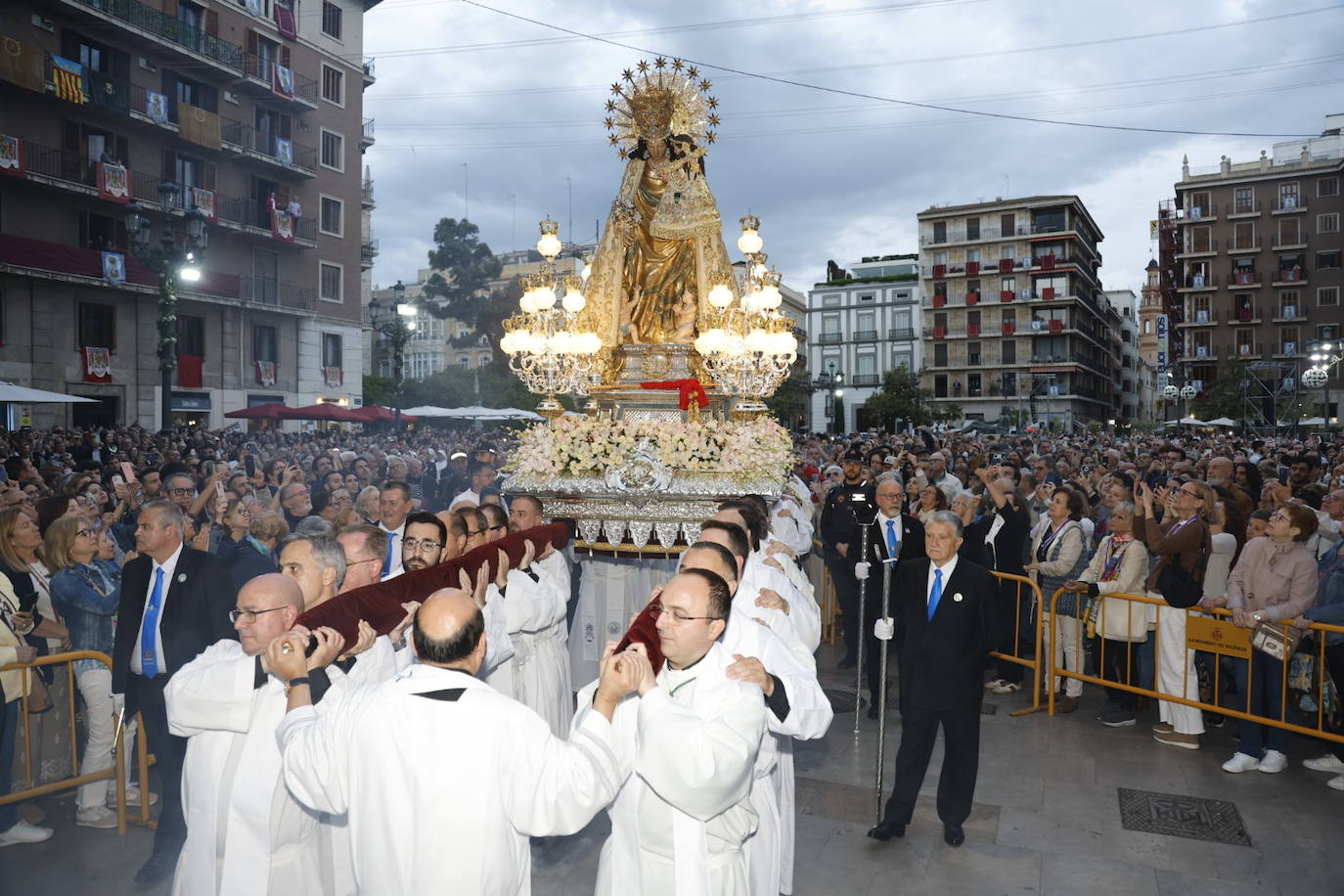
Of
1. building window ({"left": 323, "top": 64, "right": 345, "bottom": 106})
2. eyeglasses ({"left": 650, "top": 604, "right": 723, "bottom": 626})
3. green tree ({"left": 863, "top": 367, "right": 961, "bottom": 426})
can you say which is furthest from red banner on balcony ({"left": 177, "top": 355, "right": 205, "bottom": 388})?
green tree ({"left": 863, "top": 367, "right": 961, "bottom": 426})

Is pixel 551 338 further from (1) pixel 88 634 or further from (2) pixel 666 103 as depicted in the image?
(1) pixel 88 634

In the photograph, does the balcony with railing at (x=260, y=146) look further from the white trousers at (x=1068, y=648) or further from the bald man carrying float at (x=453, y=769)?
the bald man carrying float at (x=453, y=769)

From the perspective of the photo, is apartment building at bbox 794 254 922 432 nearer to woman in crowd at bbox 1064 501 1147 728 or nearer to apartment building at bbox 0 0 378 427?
apartment building at bbox 0 0 378 427

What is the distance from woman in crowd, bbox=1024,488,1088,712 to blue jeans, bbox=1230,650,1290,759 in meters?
1.39

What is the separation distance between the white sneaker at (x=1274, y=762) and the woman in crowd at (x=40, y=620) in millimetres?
8167

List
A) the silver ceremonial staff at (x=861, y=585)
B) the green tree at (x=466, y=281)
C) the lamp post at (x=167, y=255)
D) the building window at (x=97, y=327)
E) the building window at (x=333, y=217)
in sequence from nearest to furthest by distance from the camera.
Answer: the silver ceremonial staff at (x=861, y=585) → the lamp post at (x=167, y=255) → the building window at (x=97, y=327) → the building window at (x=333, y=217) → the green tree at (x=466, y=281)

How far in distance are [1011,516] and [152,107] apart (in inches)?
1232

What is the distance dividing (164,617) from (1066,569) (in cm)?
709

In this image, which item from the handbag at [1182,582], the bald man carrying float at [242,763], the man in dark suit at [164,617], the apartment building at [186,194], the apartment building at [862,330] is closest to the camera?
the bald man carrying float at [242,763]

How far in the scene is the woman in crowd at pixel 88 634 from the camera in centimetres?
581

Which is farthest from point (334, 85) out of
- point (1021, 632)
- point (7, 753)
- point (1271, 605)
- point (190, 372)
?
point (1271, 605)

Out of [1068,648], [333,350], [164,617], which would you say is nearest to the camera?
[164,617]

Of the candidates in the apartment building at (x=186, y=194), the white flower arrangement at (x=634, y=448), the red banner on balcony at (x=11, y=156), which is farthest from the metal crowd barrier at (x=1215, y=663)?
the red banner on balcony at (x=11, y=156)

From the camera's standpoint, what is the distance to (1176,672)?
732cm
